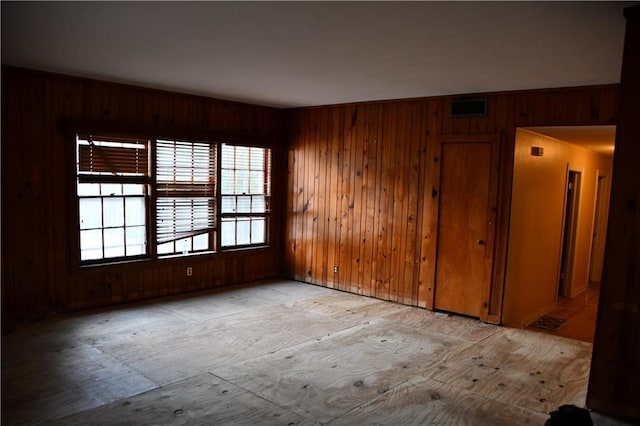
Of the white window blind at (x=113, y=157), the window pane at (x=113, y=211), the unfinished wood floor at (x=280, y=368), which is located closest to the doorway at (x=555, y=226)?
the unfinished wood floor at (x=280, y=368)

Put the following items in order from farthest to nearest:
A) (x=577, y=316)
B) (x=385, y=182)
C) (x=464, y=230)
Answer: (x=577, y=316) → (x=385, y=182) → (x=464, y=230)

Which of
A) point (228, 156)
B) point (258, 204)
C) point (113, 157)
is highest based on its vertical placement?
point (228, 156)

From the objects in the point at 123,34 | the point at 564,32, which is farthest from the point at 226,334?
the point at 564,32

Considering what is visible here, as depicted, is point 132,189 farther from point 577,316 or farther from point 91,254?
point 577,316

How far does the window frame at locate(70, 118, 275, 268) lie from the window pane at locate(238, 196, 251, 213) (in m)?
0.31

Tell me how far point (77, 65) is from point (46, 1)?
1821 mm

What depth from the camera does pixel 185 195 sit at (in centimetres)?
606

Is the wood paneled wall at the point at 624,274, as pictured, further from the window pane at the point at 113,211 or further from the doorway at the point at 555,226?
the window pane at the point at 113,211

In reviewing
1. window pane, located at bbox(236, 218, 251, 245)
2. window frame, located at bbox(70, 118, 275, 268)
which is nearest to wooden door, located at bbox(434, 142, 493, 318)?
window frame, located at bbox(70, 118, 275, 268)

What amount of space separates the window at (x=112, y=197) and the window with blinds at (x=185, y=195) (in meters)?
0.20

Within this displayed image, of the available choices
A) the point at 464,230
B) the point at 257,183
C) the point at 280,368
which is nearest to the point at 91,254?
the point at 257,183

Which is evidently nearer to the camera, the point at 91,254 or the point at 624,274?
the point at 624,274

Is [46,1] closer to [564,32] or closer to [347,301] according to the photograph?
[564,32]

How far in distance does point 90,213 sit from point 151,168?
0.83 m
